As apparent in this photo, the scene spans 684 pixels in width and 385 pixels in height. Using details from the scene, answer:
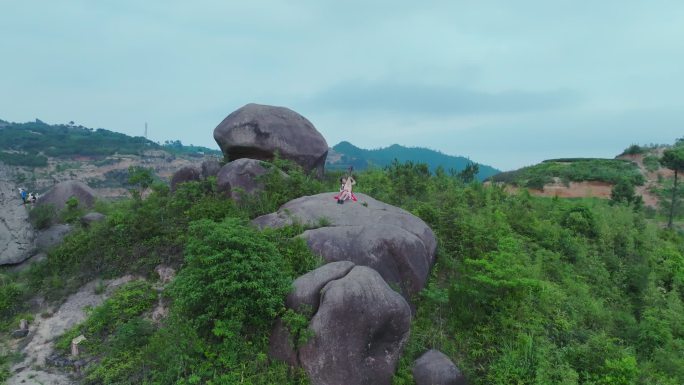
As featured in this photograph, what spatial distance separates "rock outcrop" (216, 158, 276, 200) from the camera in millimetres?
12117

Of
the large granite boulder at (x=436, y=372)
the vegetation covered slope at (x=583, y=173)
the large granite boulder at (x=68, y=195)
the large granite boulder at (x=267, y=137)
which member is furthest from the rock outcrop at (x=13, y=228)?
the vegetation covered slope at (x=583, y=173)

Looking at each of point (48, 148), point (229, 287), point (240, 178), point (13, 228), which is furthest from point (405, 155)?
point (229, 287)

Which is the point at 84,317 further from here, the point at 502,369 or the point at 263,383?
the point at 502,369

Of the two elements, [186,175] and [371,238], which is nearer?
[371,238]

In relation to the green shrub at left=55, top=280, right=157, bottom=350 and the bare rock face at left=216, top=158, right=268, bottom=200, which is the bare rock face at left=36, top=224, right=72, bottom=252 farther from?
the bare rock face at left=216, top=158, right=268, bottom=200

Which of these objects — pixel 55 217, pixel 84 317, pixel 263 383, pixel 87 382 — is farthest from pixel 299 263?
pixel 55 217

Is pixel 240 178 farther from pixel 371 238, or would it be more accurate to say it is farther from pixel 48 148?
pixel 48 148

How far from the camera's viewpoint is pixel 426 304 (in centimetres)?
873

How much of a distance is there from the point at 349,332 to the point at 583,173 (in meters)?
36.3

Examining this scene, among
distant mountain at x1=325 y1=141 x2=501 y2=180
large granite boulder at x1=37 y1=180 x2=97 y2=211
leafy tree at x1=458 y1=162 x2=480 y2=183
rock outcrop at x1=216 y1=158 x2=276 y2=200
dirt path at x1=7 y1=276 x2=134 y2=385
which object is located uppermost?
distant mountain at x1=325 y1=141 x2=501 y2=180

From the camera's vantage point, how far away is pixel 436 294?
27.5 ft

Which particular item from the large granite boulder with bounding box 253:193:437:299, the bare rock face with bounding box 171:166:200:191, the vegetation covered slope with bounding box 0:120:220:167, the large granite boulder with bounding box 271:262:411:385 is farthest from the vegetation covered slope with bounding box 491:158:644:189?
the vegetation covered slope with bounding box 0:120:220:167

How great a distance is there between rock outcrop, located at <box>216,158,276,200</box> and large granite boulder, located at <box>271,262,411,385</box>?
221 inches

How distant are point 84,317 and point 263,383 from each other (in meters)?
5.28
